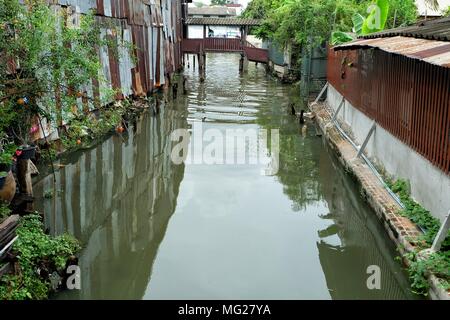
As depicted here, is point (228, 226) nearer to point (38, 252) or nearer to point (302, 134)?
point (38, 252)

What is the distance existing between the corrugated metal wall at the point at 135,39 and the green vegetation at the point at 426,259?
5.80m

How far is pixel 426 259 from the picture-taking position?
20.2ft

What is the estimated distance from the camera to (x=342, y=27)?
2156cm

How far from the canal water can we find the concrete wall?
841mm

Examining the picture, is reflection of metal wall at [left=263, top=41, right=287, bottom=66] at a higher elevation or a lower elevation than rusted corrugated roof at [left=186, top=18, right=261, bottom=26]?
lower

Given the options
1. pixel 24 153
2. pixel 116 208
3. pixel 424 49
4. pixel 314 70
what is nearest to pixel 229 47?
pixel 314 70

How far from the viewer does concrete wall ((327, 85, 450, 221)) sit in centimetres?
704

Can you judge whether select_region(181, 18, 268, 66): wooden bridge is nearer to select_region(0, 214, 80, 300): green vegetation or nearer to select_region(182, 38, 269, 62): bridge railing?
select_region(182, 38, 269, 62): bridge railing

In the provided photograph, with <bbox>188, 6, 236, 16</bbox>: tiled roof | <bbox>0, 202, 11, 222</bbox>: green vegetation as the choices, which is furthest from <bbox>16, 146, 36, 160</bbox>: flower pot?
<bbox>188, 6, 236, 16</bbox>: tiled roof

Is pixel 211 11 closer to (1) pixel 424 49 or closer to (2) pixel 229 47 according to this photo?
(2) pixel 229 47

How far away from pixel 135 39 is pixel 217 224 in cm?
1251

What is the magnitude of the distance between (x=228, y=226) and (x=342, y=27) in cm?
1557
